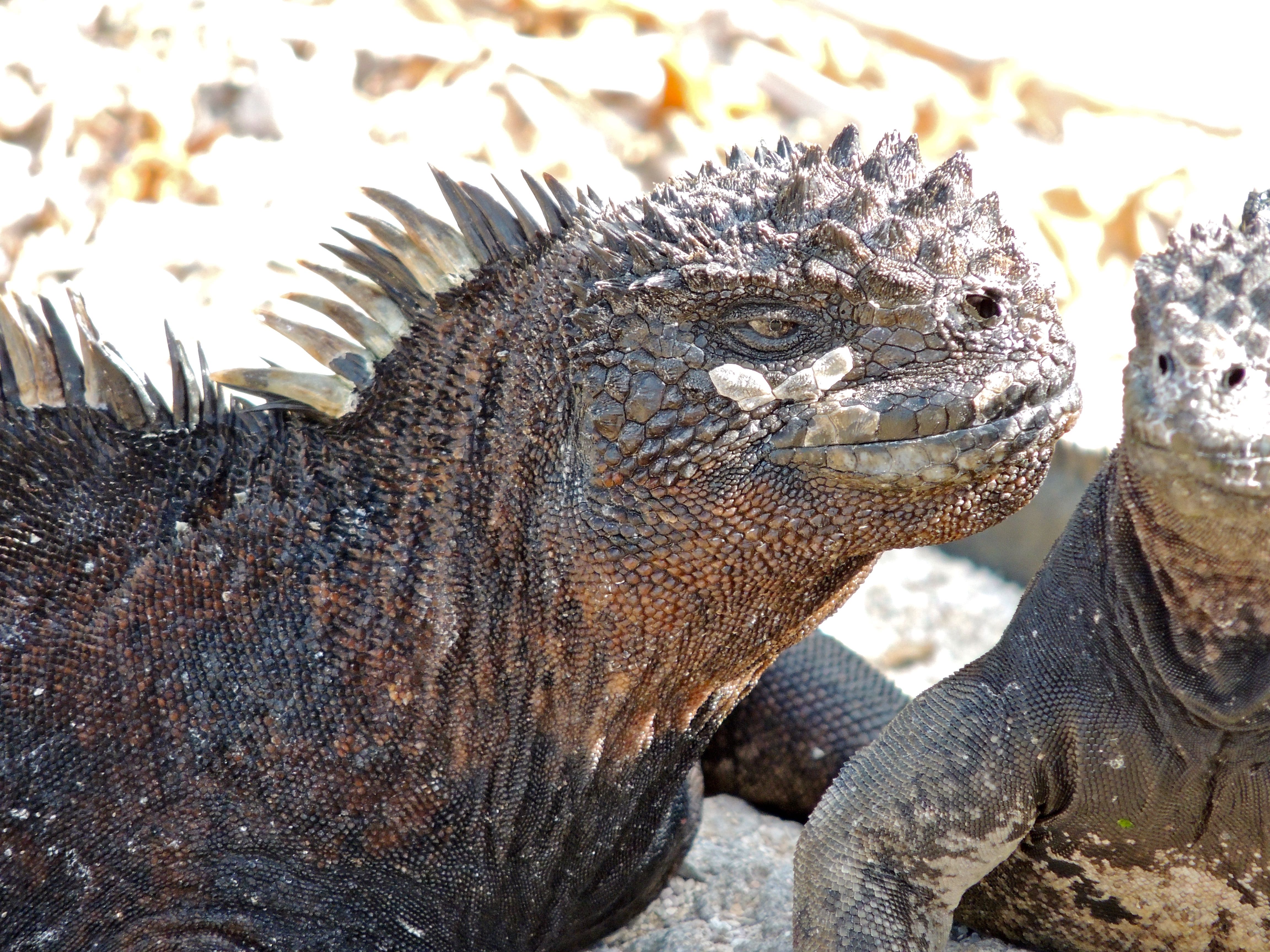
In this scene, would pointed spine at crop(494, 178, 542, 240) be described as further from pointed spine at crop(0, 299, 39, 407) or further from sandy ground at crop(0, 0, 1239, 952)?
sandy ground at crop(0, 0, 1239, 952)

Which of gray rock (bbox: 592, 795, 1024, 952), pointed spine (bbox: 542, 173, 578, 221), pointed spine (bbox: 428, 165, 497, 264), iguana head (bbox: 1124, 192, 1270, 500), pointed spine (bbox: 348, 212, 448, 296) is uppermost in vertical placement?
iguana head (bbox: 1124, 192, 1270, 500)

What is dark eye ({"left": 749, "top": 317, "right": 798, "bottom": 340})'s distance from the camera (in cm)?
251

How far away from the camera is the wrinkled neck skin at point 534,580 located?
264 cm

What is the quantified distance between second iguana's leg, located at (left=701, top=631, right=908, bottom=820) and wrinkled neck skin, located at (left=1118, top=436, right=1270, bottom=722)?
1559 millimetres

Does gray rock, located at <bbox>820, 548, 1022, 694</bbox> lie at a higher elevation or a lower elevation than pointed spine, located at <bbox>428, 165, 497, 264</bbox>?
lower

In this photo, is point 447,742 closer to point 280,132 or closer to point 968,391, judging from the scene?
point 968,391

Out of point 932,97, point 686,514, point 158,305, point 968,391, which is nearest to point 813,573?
point 686,514

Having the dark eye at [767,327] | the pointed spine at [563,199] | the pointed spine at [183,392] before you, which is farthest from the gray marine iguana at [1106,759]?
the pointed spine at [183,392]

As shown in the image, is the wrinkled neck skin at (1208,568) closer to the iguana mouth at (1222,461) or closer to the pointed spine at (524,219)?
the iguana mouth at (1222,461)

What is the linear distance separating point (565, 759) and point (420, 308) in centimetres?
103

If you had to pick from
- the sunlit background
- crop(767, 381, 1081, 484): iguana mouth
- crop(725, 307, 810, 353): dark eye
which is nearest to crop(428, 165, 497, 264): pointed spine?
crop(725, 307, 810, 353): dark eye

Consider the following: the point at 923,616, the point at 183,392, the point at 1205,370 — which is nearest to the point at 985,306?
the point at 1205,370

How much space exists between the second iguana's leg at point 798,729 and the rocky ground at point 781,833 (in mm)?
93

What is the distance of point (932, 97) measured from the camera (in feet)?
31.1
